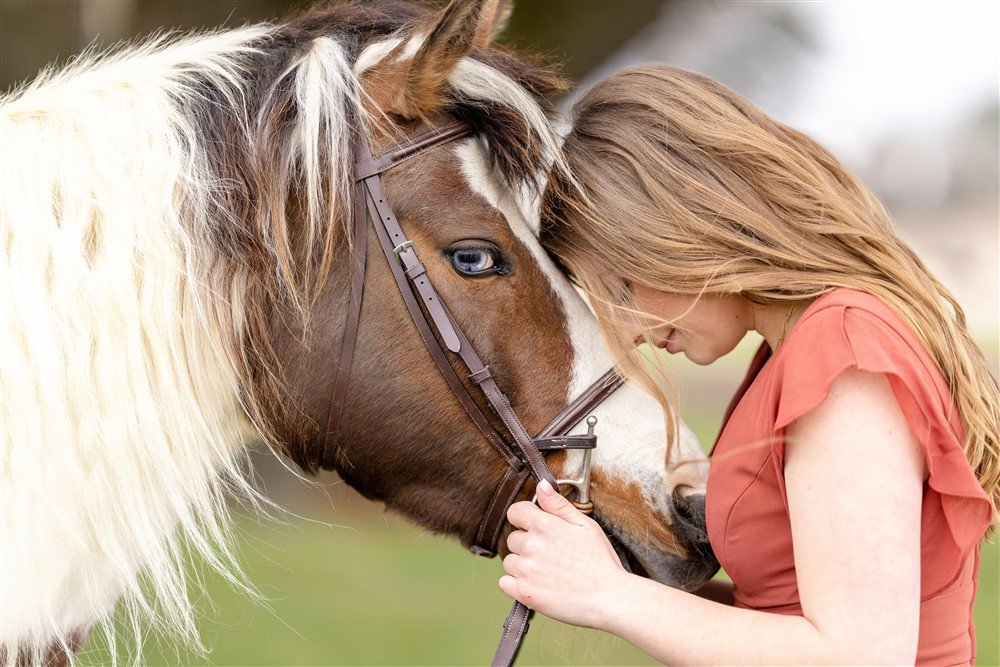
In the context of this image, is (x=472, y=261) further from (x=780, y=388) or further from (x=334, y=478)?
(x=334, y=478)

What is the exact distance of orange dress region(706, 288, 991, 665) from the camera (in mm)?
1184

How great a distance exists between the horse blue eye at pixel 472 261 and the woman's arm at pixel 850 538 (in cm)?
71

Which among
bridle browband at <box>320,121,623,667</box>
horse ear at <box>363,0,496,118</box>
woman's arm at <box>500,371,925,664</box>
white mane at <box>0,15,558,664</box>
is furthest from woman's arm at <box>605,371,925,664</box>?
horse ear at <box>363,0,496,118</box>

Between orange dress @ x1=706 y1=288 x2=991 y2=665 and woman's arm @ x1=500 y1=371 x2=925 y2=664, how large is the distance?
1.3 inches

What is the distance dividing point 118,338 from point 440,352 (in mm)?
609

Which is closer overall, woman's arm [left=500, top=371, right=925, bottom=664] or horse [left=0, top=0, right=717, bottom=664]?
woman's arm [left=500, top=371, right=925, bottom=664]

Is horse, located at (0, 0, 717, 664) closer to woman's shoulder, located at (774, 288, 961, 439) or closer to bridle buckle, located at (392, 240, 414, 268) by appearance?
bridle buckle, located at (392, 240, 414, 268)

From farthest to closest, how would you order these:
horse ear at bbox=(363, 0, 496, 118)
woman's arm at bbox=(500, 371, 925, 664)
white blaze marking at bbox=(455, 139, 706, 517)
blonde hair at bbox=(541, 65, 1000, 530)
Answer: white blaze marking at bbox=(455, 139, 706, 517)
horse ear at bbox=(363, 0, 496, 118)
blonde hair at bbox=(541, 65, 1000, 530)
woman's arm at bbox=(500, 371, 925, 664)


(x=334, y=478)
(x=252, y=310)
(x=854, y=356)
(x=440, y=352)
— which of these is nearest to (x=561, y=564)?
(x=440, y=352)

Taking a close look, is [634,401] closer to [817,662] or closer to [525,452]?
[525,452]

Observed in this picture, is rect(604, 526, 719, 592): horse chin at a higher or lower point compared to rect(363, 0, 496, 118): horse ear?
lower

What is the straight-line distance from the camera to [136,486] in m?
1.50

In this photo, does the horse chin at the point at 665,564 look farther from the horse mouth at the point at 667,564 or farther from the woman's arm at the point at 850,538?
the woman's arm at the point at 850,538

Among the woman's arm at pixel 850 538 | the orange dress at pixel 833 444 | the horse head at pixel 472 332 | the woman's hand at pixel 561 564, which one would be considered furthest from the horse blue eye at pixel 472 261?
the woman's arm at pixel 850 538
